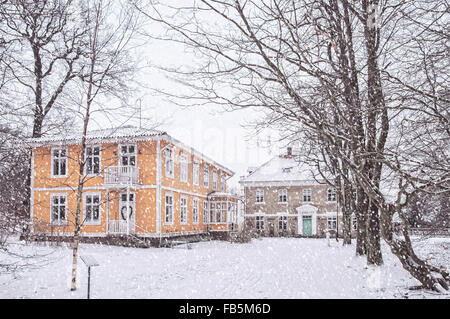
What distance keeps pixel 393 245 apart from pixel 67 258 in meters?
11.5

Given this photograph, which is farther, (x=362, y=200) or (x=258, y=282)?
(x=362, y=200)

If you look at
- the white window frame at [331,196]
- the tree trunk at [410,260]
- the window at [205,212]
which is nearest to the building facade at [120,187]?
the window at [205,212]

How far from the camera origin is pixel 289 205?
39.4m

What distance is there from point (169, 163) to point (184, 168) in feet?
9.50

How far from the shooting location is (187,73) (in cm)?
592

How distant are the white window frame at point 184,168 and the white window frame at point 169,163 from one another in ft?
5.44

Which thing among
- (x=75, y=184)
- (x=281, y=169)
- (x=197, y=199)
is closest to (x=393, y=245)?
(x=75, y=184)

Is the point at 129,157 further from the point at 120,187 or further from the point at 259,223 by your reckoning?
the point at 259,223

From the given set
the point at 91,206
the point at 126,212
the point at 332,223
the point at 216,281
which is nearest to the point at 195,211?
the point at 126,212

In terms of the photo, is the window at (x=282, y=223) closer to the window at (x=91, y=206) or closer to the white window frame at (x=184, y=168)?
the white window frame at (x=184, y=168)

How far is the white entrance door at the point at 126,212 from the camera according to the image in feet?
70.9

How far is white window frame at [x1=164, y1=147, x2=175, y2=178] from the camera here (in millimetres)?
22812

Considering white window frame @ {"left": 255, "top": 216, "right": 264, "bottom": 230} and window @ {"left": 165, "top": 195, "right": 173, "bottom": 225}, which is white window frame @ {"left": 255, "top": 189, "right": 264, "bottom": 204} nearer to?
white window frame @ {"left": 255, "top": 216, "right": 264, "bottom": 230}
